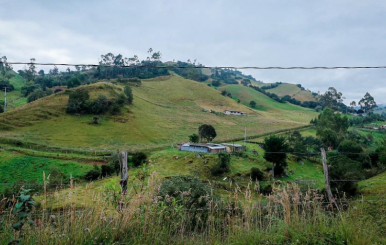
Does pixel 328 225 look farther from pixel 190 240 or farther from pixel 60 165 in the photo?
pixel 60 165

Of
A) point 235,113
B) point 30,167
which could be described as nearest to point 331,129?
point 235,113

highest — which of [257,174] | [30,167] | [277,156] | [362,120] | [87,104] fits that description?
[87,104]

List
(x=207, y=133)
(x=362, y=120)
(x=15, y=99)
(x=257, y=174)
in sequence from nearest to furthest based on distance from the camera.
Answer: (x=257, y=174), (x=207, y=133), (x=15, y=99), (x=362, y=120)

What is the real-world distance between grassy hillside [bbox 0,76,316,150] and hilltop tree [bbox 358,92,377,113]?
2695cm

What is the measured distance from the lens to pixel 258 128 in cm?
7556

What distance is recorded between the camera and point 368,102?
113 m

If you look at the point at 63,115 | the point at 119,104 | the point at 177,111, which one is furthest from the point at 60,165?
the point at 177,111

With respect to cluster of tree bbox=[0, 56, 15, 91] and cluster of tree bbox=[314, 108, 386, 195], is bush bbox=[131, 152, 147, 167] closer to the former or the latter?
cluster of tree bbox=[314, 108, 386, 195]

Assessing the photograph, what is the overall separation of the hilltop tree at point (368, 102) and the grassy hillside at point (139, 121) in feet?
88.4

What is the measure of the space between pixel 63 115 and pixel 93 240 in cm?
6993

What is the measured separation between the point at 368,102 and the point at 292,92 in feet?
162

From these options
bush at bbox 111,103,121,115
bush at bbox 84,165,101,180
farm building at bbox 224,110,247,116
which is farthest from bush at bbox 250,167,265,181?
farm building at bbox 224,110,247,116

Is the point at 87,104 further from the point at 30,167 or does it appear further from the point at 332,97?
the point at 332,97

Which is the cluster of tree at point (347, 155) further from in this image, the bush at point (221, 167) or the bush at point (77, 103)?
the bush at point (77, 103)
